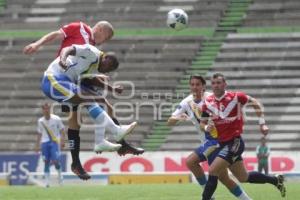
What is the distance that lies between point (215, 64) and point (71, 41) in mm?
19498

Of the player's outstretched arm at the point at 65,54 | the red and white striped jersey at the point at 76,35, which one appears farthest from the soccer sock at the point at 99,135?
the red and white striped jersey at the point at 76,35

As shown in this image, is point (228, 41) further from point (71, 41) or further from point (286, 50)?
point (71, 41)

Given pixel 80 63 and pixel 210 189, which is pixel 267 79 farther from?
pixel 80 63

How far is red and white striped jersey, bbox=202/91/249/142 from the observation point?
1428 cm

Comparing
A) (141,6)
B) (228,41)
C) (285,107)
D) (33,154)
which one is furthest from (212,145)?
(141,6)

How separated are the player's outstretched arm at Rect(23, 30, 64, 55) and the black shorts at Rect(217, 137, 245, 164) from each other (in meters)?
3.09

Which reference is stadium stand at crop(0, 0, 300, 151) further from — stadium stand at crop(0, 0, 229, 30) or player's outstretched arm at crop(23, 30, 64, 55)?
player's outstretched arm at crop(23, 30, 64, 55)

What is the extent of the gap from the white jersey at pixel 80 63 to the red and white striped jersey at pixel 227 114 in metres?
2.10

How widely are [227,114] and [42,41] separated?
3248 millimetres

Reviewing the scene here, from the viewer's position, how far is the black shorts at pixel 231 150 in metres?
14.1

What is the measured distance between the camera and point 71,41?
46.1ft

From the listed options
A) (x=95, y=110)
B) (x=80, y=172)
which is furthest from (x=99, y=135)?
(x=80, y=172)

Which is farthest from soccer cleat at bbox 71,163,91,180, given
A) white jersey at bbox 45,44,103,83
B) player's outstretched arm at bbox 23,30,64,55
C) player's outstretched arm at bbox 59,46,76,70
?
player's outstretched arm at bbox 23,30,64,55

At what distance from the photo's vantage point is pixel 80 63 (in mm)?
13547
